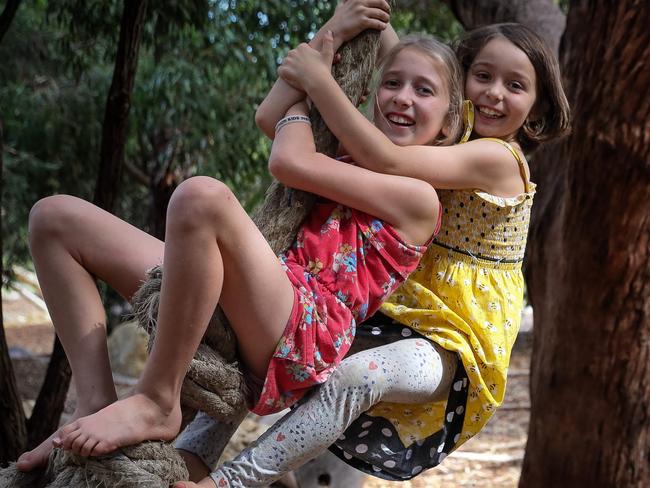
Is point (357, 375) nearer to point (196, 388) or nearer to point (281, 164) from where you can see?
point (196, 388)

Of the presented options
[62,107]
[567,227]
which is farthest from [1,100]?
[567,227]

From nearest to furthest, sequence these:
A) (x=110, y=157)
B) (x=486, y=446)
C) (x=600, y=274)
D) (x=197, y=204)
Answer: (x=197, y=204) → (x=110, y=157) → (x=600, y=274) → (x=486, y=446)

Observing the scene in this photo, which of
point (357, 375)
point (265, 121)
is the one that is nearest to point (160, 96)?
point (265, 121)

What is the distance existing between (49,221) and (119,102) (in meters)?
1.67

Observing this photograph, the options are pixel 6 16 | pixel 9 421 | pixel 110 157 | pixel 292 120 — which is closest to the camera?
pixel 292 120

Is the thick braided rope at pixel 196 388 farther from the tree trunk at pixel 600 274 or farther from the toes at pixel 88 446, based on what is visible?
the tree trunk at pixel 600 274

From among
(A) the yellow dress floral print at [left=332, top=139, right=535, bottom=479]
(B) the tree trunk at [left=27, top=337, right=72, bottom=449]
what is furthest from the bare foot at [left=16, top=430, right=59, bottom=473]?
(B) the tree trunk at [left=27, top=337, right=72, bottom=449]

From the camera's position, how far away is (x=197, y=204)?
1.71 metres

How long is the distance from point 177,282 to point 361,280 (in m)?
0.48

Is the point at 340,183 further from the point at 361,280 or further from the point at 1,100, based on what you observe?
the point at 1,100

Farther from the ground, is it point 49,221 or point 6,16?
point 6,16

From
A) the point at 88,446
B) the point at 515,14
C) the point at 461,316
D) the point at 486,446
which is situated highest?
the point at 515,14

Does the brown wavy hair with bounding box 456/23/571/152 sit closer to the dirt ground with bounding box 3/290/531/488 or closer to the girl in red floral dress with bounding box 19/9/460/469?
the girl in red floral dress with bounding box 19/9/460/469

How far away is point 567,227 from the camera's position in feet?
13.8
